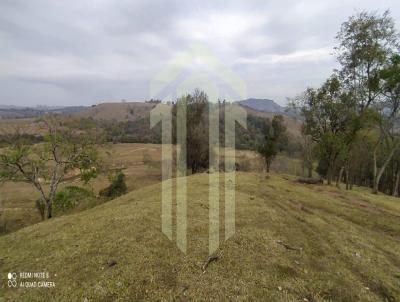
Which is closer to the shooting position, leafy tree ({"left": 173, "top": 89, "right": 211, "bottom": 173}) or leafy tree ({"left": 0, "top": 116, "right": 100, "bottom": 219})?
leafy tree ({"left": 0, "top": 116, "right": 100, "bottom": 219})

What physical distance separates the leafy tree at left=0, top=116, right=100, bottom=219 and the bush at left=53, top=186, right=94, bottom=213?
0.93 metres

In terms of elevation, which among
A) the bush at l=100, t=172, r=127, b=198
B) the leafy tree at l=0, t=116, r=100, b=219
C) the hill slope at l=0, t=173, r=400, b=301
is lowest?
the bush at l=100, t=172, r=127, b=198

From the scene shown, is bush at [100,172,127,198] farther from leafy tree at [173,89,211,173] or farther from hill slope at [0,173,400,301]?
hill slope at [0,173,400,301]

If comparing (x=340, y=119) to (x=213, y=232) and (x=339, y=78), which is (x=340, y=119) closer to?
(x=339, y=78)

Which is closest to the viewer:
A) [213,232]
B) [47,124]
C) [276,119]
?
[213,232]

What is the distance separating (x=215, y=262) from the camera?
6.36 meters

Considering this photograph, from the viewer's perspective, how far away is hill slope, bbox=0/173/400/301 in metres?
5.41

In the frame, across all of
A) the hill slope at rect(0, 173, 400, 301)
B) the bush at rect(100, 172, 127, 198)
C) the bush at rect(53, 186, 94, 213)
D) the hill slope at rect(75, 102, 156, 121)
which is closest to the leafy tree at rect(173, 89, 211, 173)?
the bush at rect(100, 172, 127, 198)

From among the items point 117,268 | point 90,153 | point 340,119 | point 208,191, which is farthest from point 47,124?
point 340,119

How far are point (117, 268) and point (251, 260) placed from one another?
3.08 m

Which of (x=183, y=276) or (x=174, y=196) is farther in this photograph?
(x=174, y=196)

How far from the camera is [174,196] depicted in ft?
41.5

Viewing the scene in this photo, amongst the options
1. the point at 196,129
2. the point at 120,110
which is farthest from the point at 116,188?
the point at 120,110

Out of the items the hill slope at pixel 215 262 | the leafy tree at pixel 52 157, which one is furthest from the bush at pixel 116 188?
the hill slope at pixel 215 262
